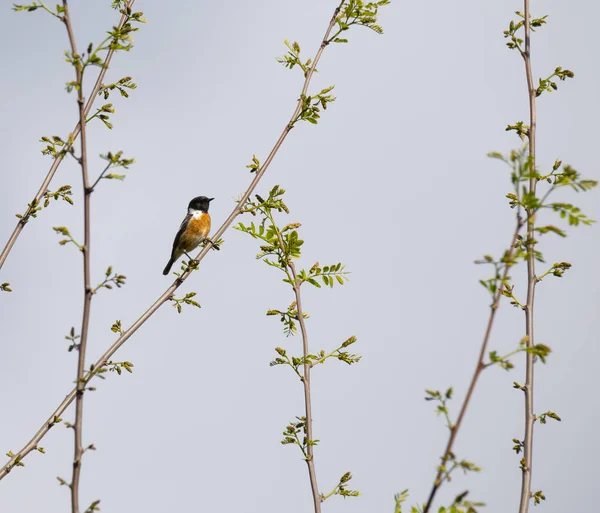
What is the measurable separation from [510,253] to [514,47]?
10.8 ft

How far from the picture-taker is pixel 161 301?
525 cm

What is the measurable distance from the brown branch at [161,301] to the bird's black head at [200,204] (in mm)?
6121

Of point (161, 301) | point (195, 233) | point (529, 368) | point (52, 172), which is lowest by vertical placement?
point (529, 368)

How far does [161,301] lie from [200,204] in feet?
23.3

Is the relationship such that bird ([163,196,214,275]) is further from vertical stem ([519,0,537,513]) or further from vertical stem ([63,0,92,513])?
vertical stem ([63,0,92,513])

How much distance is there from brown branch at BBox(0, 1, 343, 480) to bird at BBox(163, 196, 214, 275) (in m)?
5.63

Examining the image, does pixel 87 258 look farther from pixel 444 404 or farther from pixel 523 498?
pixel 523 498

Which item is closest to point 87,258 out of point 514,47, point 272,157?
point 272,157

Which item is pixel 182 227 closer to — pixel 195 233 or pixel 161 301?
pixel 195 233

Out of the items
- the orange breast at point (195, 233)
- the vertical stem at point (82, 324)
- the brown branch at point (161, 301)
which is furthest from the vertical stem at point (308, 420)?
the orange breast at point (195, 233)

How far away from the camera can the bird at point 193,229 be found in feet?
38.6

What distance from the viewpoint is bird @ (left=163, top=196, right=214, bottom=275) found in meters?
11.8

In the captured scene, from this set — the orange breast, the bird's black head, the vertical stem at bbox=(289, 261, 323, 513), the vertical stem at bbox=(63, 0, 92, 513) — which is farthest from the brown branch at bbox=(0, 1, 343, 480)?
the bird's black head

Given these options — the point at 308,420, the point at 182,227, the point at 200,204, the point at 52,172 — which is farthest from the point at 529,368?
the point at 200,204
